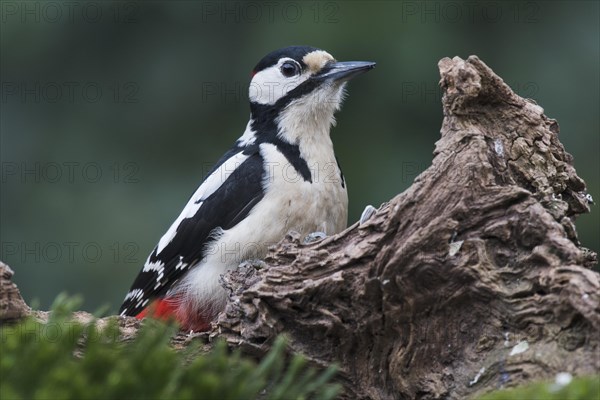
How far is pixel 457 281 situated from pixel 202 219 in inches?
62.6

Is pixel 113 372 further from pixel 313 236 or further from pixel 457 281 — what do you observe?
pixel 313 236

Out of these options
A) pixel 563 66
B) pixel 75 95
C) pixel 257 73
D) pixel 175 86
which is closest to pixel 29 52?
pixel 75 95

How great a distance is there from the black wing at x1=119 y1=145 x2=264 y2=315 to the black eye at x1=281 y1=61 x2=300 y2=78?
0.37 metres

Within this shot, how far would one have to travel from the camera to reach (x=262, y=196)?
405 centimetres

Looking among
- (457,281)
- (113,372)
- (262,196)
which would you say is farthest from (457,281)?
(262,196)

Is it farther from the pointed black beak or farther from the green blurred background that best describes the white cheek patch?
the green blurred background

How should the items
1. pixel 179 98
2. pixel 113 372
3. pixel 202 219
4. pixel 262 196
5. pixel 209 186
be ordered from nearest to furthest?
1. pixel 113 372
2. pixel 262 196
3. pixel 202 219
4. pixel 209 186
5. pixel 179 98

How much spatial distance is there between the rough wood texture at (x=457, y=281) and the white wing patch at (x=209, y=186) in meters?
1.08


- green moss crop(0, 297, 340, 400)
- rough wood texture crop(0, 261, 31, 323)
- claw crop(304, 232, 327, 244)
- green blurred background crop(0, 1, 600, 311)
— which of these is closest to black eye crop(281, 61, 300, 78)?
claw crop(304, 232, 327, 244)

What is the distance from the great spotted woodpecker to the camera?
4.00 meters

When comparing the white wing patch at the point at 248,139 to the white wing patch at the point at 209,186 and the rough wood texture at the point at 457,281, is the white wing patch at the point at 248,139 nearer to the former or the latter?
the white wing patch at the point at 209,186

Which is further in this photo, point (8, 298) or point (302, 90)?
point (302, 90)

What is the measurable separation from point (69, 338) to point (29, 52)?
4189 millimetres

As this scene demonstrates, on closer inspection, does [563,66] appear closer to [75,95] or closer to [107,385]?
[75,95]
